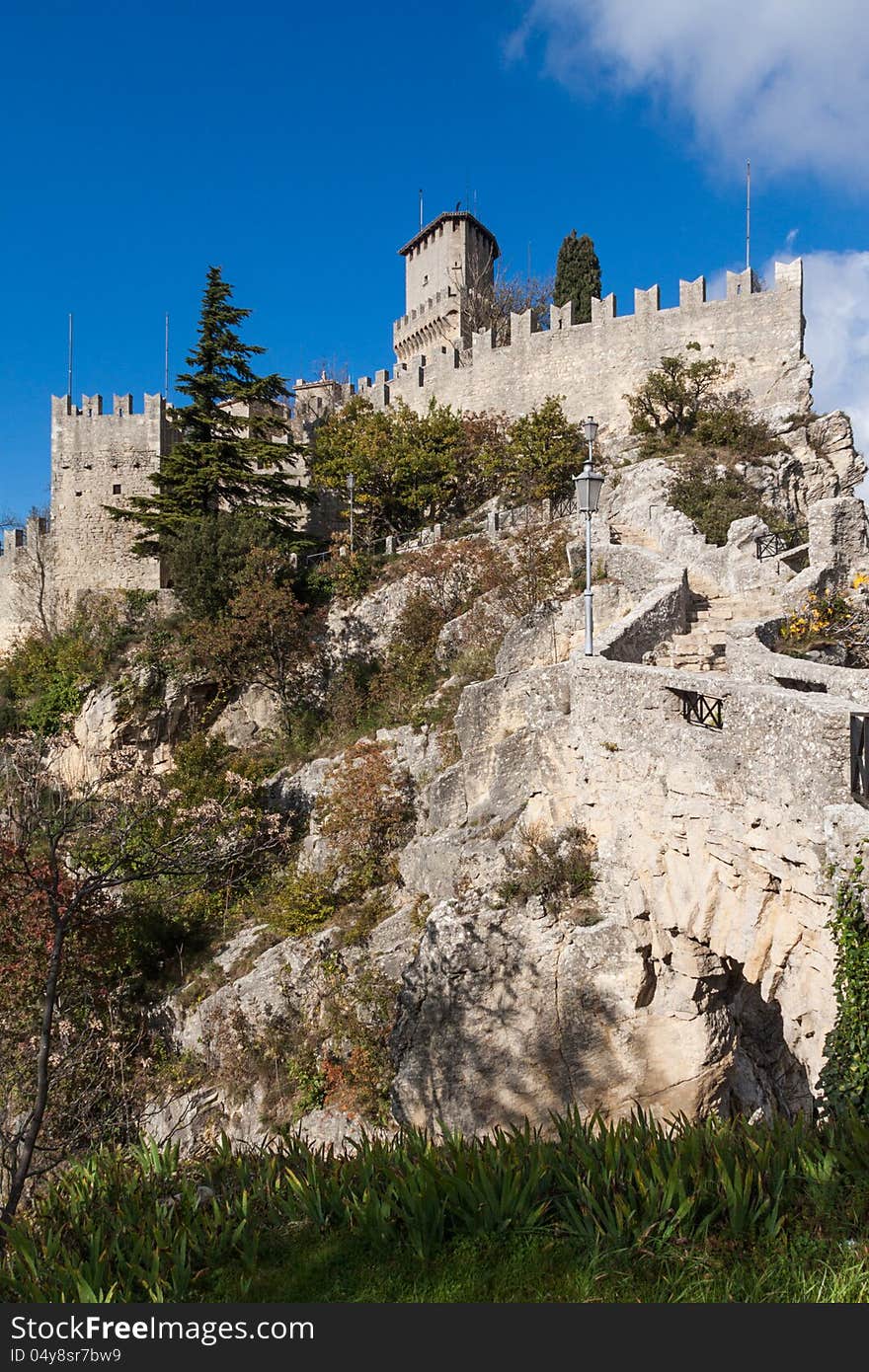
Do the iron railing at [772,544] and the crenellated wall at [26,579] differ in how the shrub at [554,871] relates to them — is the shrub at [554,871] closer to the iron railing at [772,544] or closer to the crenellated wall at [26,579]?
the iron railing at [772,544]

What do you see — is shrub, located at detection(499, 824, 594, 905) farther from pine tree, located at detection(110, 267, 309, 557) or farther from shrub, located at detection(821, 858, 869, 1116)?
pine tree, located at detection(110, 267, 309, 557)

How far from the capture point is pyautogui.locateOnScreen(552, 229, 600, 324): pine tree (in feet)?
119

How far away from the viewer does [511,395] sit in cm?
3114

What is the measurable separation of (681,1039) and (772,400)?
23.4 m

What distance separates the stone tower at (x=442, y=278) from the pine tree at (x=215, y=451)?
14.3 m

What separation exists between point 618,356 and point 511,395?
418cm

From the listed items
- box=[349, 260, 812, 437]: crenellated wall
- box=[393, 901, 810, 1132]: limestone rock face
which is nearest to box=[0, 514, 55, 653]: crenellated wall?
box=[349, 260, 812, 437]: crenellated wall

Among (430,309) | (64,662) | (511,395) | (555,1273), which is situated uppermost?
(430,309)

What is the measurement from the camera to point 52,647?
25875 millimetres

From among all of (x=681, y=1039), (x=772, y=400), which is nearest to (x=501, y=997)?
(x=681, y=1039)

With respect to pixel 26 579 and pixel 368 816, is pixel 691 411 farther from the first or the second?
pixel 26 579

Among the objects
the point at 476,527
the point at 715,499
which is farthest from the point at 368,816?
the point at 715,499

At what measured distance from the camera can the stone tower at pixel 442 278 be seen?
38.1 meters

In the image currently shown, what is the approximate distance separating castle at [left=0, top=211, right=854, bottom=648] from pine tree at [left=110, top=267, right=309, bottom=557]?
1.16 meters
